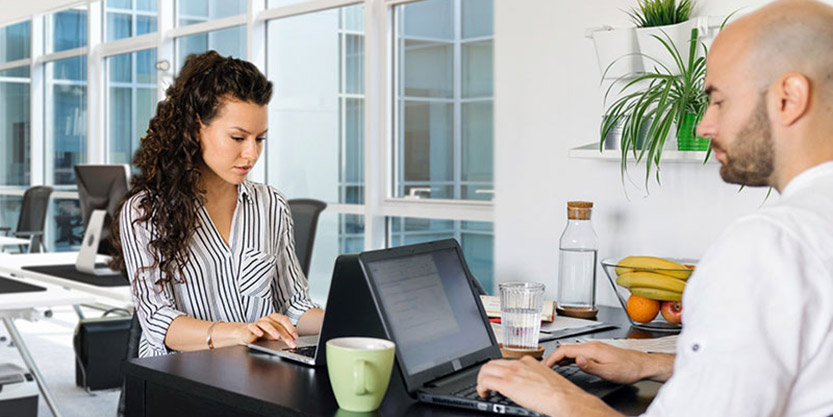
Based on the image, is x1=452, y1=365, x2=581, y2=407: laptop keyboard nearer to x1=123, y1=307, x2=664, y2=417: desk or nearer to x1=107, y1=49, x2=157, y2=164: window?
x1=123, y1=307, x2=664, y2=417: desk

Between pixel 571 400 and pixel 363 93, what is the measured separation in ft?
12.8

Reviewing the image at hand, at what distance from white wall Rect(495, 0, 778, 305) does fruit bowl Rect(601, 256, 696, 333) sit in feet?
2.41

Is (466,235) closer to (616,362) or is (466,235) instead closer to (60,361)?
(60,361)

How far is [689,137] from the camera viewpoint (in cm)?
272

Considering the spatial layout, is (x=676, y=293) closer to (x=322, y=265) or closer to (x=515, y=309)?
(x=515, y=309)

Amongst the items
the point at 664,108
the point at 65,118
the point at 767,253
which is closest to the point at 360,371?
the point at 767,253

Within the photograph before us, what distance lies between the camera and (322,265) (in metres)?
5.26

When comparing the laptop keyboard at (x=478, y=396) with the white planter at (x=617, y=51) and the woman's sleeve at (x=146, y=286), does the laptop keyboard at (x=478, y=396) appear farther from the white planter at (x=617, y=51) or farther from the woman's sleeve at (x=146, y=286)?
the white planter at (x=617, y=51)

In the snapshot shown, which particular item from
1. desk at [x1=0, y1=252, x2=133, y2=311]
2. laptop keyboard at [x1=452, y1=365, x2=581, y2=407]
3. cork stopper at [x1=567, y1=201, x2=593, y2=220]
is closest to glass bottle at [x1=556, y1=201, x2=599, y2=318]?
cork stopper at [x1=567, y1=201, x2=593, y2=220]

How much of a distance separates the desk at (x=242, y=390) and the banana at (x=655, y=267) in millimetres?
734

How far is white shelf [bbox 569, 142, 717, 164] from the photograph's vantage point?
2715 mm

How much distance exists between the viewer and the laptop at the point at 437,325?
1364 mm

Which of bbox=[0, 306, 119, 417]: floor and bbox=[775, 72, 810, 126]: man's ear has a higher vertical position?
bbox=[775, 72, 810, 126]: man's ear

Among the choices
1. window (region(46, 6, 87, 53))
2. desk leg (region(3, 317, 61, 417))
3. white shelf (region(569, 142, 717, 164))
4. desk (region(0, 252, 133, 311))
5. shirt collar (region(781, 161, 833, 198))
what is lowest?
desk leg (region(3, 317, 61, 417))
